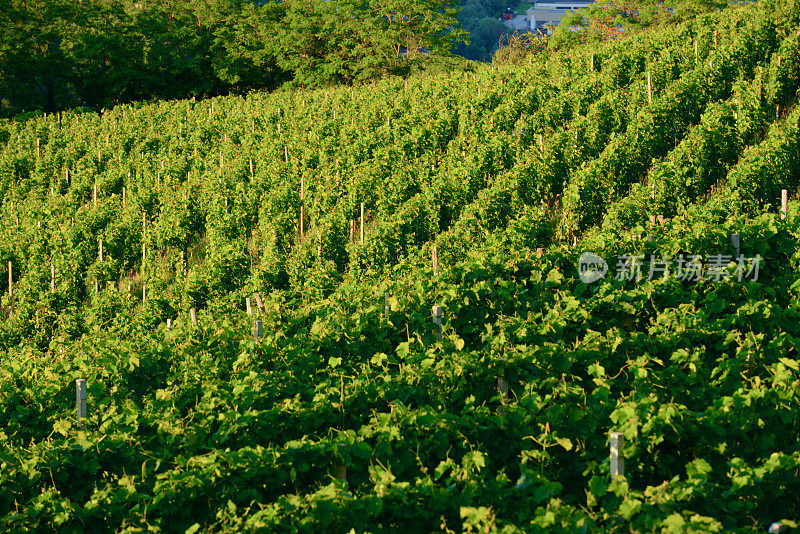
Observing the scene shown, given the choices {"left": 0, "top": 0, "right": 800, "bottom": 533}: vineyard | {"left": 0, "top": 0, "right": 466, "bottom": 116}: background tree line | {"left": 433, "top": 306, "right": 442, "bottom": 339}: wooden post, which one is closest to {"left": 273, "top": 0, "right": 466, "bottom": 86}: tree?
{"left": 0, "top": 0, "right": 466, "bottom": 116}: background tree line

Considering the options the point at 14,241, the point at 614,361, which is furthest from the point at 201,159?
the point at 614,361

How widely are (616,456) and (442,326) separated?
11.2 ft

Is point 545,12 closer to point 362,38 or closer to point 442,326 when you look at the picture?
point 362,38

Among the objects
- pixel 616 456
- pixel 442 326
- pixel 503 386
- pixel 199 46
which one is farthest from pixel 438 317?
pixel 199 46

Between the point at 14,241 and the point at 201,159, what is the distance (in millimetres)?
5414

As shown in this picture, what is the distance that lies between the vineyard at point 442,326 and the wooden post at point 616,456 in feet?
0.10

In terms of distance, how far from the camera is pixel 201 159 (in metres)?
20.1

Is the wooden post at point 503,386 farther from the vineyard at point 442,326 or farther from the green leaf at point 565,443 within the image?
the green leaf at point 565,443

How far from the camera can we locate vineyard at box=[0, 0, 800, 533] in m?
5.04

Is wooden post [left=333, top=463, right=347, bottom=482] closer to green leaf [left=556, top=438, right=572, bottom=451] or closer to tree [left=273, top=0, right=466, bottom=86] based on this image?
green leaf [left=556, top=438, right=572, bottom=451]

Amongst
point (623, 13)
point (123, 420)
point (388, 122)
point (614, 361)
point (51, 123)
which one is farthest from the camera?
point (623, 13)

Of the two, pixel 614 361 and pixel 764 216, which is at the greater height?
pixel 764 216

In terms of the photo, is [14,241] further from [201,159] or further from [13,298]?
[201,159]

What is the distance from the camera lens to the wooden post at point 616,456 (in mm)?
4797
